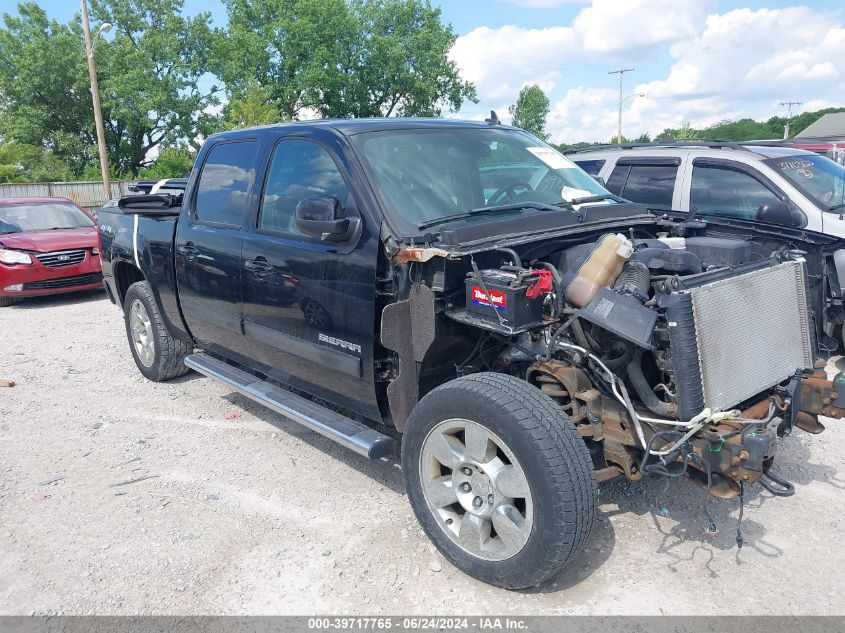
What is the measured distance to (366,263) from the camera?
3398 mm

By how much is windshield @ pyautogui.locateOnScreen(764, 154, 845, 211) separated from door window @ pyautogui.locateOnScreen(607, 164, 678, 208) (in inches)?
37.7

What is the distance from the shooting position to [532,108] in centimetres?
9688

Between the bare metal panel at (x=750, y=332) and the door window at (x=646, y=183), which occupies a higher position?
the door window at (x=646, y=183)

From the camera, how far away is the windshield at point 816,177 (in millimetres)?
6502

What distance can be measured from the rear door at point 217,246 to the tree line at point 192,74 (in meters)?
28.3

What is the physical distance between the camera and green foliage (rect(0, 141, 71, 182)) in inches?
1138

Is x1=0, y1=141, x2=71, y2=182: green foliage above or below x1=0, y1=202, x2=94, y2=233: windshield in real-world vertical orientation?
above

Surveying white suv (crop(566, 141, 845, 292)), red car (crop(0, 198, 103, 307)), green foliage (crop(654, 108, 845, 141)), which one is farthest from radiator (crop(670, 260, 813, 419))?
green foliage (crop(654, 108, 845, 141))

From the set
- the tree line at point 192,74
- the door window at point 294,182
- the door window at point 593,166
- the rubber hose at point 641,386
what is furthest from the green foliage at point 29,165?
the rubber hose at point 641,386

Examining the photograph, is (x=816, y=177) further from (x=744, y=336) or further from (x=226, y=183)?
(x=226, y=183)

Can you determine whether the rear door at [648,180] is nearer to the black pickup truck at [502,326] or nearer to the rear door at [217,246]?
the black pickup truck at [502,326]

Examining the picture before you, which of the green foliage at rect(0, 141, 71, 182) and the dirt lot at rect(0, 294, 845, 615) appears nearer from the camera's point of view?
the dirt lot at rect(0, 294, 845, 615)

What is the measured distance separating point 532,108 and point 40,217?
9281cm

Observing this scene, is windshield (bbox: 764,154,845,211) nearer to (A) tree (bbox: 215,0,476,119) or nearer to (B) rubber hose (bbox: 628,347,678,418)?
(B) rubber hose (bbox: 628,347,678,418)
